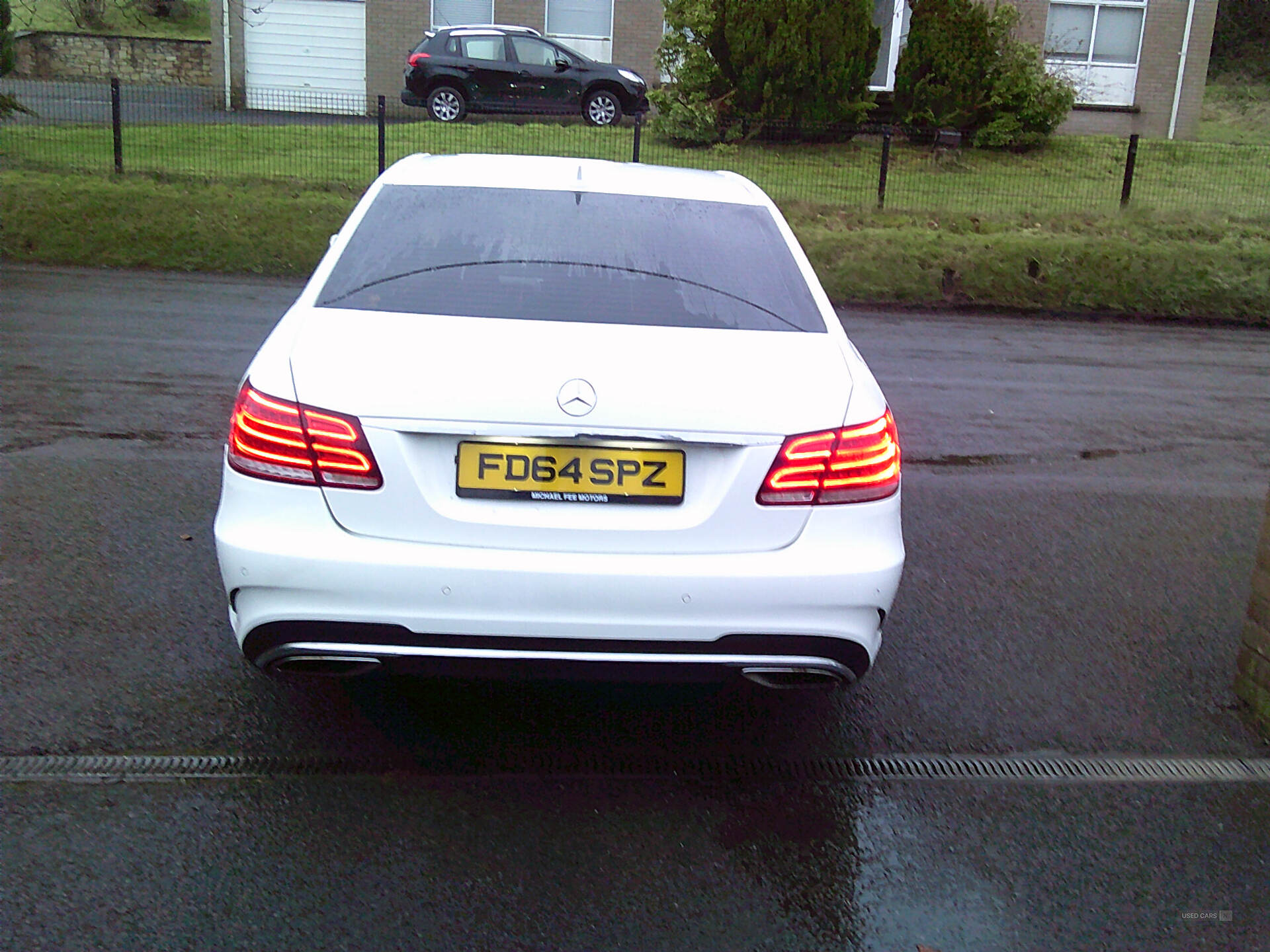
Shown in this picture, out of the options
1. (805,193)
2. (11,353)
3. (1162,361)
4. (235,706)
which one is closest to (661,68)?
(805,193)

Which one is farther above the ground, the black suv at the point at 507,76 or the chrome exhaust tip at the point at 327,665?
the black suv at the point at 507,76

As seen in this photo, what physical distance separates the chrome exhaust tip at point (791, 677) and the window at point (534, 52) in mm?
20105

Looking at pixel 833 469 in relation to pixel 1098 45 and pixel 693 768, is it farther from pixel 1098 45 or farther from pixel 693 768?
pixel 1098 45

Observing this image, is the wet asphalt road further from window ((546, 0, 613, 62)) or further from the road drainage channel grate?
window ((546, 0, 613, 62))

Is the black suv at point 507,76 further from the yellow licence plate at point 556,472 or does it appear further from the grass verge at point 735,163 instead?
the yellow licence plate at point 556,472

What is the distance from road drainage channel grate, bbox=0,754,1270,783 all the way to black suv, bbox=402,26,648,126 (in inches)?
742

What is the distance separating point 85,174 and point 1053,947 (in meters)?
15.3

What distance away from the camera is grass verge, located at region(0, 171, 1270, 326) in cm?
1354

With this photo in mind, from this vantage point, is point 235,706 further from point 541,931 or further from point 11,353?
point 11,353

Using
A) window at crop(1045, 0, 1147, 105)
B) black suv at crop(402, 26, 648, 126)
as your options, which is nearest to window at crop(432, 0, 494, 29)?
black suv at crop(402, 26, 648, 126)

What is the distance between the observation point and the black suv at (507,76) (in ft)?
70.3

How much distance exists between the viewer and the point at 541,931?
9.35ft

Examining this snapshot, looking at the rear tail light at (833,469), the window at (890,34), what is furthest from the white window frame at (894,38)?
the rear tail light at (833,469)

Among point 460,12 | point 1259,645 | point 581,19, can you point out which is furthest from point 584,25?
point 1259,645
